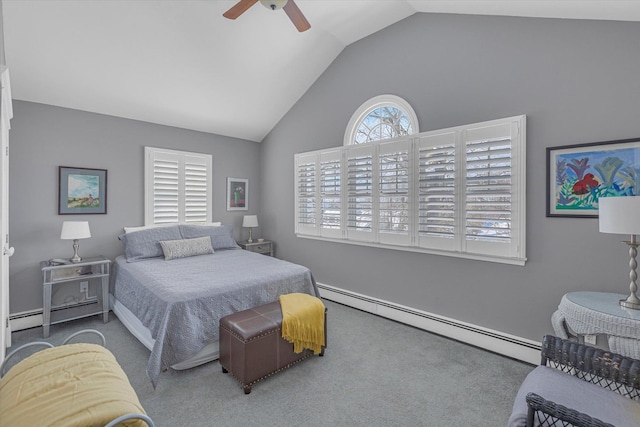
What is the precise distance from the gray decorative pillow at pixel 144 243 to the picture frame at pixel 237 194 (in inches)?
51.8

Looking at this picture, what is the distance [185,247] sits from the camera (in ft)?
13.2

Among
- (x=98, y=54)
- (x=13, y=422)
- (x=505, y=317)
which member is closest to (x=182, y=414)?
(x=13, y=422)

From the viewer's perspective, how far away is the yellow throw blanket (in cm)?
251

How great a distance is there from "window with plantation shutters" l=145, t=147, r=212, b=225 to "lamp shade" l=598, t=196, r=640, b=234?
4.76 metres

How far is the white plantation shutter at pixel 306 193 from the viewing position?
4590 millimetres

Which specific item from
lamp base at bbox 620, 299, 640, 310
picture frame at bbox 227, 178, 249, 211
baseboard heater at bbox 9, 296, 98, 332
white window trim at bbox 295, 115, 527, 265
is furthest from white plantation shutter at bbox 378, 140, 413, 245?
baseboard heater at bbox 9, 296, 98, 332

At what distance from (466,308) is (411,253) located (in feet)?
2.62

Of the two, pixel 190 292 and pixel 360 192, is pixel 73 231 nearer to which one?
pixel 190 292

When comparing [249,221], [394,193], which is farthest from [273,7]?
[249,221]

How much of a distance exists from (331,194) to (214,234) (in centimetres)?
188

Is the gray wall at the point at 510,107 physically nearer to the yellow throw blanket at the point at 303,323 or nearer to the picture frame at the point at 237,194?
the yellow throw blanket at the point at 303,323

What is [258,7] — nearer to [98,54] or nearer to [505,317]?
[98,54]

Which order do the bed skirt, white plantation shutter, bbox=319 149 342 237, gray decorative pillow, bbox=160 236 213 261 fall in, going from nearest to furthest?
the bed skirt < gray decorative pillow, bbox=160 236 213 261 < white plantation shutter, bbox=319 149 342 237

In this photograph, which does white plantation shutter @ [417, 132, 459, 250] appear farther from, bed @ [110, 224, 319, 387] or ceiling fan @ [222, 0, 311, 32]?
ceiling fan @ [222, 0, 311, 32]
